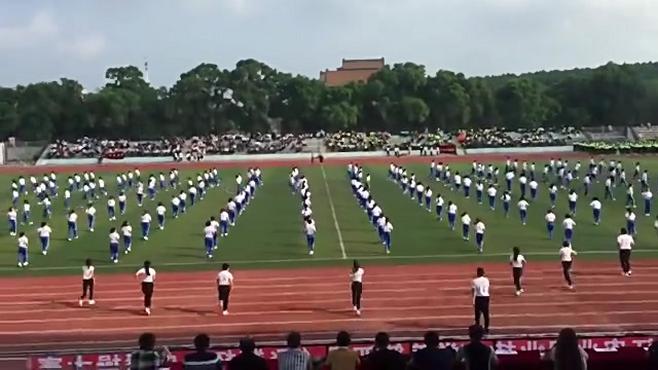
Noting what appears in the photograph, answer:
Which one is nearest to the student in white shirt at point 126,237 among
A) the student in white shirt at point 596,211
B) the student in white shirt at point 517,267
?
the student in white shirt at point 517,267

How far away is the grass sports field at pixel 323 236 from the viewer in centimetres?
2577

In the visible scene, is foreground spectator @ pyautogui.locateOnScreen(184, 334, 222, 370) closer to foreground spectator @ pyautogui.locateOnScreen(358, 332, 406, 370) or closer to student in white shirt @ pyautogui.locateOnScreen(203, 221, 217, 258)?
foreground spectator @ pyautogui.locateOnScreen(358, 332, 406, 370)

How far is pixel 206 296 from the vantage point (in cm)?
2089

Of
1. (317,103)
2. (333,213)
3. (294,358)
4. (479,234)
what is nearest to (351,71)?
(317,103)

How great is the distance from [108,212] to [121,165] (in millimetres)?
34527

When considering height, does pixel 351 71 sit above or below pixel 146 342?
above

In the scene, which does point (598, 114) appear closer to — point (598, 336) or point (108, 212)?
point (108, 212)

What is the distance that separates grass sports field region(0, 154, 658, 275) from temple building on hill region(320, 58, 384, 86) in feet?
302

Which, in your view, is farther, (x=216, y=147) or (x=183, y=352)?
(x=216, y=147)

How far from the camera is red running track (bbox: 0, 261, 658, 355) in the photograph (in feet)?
56.6

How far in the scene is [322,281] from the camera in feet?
73.5

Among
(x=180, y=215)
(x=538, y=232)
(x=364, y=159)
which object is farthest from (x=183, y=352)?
(x=364, y=159)

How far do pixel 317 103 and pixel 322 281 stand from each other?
75.7 meters

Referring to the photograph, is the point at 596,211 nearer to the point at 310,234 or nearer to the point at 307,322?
the point at 310,234
